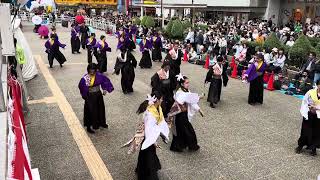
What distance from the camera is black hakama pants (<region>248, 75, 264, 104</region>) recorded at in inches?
412

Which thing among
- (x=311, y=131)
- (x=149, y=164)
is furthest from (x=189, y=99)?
(x=311, y=131)

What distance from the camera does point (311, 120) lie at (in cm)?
690

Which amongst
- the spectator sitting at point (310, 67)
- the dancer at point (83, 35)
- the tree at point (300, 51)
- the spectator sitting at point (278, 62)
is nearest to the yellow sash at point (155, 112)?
the spectator sitting at point (310, 67)

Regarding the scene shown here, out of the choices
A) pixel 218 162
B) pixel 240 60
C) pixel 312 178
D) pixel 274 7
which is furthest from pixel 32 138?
pixel 274 7

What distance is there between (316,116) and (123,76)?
6.06m

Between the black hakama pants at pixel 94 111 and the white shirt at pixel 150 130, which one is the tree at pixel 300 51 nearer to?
the black hakama pants at pixel 94 111

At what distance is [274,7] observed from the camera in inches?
Result: 1189

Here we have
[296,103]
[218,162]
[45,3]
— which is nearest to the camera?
[218,162]

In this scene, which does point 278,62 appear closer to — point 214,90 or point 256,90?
point 256,90

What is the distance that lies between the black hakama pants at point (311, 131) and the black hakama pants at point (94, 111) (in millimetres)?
4167

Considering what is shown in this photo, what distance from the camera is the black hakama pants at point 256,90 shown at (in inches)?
412

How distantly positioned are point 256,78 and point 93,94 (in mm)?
4983

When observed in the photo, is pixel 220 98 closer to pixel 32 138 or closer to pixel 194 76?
pixel 194 76

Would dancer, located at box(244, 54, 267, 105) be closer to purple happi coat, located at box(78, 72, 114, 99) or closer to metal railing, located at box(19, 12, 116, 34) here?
purple happi coat, located at box(78, 72, 114, 99)
